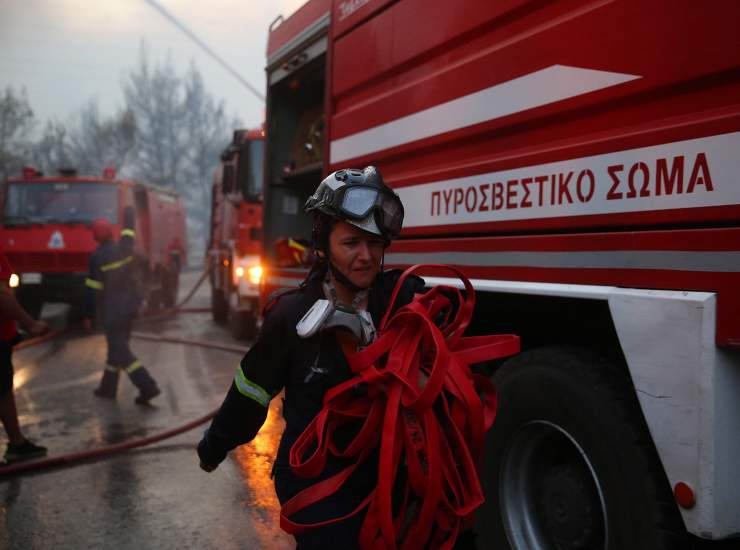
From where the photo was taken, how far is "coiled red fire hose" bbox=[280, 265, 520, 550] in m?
1.70

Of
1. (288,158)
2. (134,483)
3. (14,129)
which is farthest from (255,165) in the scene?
(14,129)

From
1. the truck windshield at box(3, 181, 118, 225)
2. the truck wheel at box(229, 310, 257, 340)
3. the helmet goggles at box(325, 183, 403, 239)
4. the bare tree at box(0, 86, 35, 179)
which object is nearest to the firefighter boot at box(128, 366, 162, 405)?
the truck wheel at box(229, 310, 257, 340)

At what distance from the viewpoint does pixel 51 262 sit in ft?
38.8

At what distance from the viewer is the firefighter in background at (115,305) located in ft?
21.1

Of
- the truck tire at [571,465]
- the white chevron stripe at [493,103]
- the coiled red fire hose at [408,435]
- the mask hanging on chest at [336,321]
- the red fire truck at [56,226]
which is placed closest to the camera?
the coiled red fire hose at [408,435]

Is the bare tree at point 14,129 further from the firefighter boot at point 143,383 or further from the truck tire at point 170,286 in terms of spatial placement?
the firefighter boot at point 143,383

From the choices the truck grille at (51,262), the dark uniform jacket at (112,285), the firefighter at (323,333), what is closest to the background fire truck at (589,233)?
the firefighter at (323,333)

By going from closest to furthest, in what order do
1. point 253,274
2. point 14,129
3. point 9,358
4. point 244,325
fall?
point 9,358, point 253,274, point 244,325, point 14,129

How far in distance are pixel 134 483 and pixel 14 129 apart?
2997 centimetres

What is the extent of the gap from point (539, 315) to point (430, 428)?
3.99 ft

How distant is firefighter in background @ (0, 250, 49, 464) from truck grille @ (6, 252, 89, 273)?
7.59m

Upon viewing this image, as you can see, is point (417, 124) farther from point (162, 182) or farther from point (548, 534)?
point (162, 182)

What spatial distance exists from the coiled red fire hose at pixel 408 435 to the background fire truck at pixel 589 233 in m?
0.52

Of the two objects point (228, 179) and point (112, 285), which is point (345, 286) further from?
point (228, 179)
